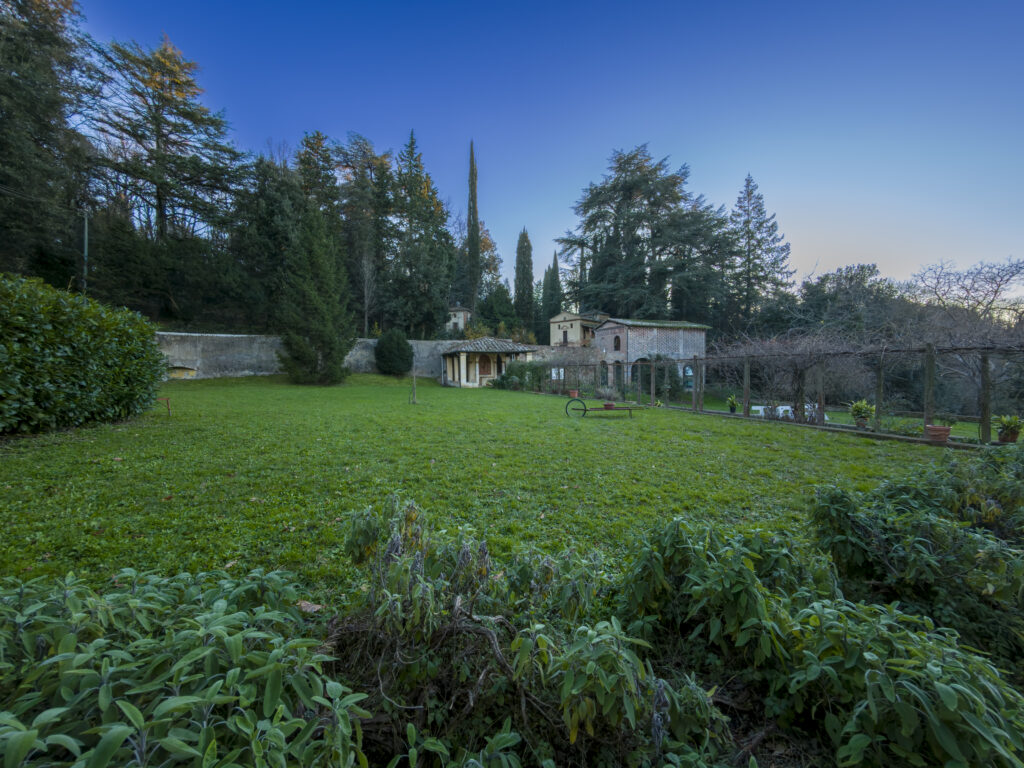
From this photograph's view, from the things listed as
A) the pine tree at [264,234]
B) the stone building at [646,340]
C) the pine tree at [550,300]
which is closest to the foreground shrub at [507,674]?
the stone building at [646,340]

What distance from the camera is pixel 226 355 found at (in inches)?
918

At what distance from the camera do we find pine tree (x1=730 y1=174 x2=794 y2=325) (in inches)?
1361

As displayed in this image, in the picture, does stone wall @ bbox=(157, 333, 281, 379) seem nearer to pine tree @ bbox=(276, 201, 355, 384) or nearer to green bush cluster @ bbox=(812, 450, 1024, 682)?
pine tree @ bbox=(276, 201, 355, 384)

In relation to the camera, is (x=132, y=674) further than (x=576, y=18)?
No

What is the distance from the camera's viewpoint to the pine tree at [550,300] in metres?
43.5

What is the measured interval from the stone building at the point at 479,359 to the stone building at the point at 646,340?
5.54m

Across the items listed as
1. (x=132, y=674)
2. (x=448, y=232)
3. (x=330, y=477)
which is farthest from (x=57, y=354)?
(x=448, y=232)

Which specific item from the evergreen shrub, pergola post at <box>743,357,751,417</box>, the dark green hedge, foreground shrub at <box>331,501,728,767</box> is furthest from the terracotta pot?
the evergreen shrub

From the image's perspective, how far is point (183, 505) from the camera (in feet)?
13.0

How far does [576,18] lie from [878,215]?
40.4 feet

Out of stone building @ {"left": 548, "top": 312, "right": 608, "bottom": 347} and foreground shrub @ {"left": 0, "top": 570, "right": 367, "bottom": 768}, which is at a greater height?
stone building @ {"left": 548, "top": 312, "right": 608, "bottom": 347}

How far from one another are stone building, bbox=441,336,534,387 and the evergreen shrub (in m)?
2.85

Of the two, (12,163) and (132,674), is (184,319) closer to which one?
(12,163)

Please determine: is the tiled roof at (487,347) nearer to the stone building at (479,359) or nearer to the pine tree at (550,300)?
the stone building at (479,359)
